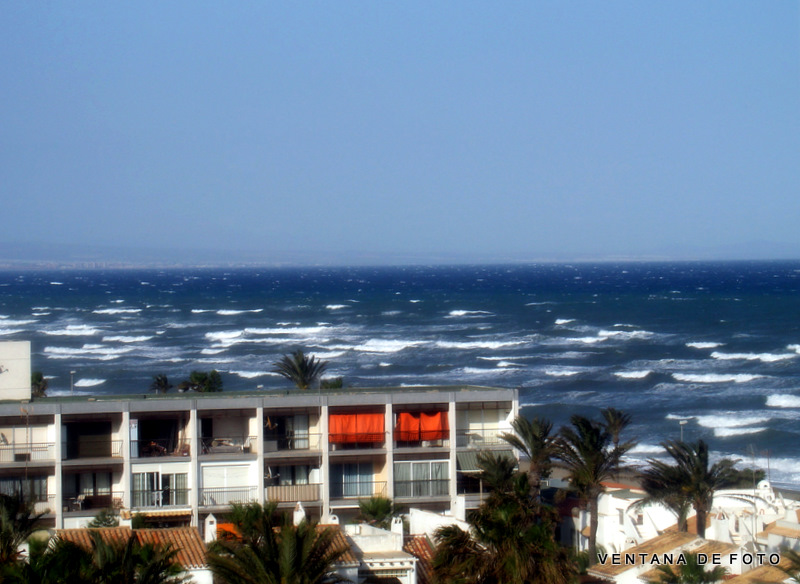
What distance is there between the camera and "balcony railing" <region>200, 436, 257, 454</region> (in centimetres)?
3500

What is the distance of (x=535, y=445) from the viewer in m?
35.0

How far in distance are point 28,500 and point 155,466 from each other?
12.2 ft

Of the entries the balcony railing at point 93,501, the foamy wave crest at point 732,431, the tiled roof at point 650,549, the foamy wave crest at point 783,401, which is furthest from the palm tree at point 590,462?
the foamy wave crest at point 783,401

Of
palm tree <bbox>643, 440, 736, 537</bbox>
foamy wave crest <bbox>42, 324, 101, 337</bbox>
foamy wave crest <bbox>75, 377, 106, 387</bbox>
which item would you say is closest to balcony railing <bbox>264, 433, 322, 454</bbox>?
palm tree <bbox>643, 440, 736, 537</bbox>

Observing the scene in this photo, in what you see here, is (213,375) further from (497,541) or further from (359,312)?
(359,312)

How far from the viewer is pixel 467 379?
304 ft

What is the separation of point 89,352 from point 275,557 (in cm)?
10054

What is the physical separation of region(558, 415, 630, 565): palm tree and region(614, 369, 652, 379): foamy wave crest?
2248 inches

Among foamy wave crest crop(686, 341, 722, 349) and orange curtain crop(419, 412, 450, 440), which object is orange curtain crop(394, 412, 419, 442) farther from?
foamy wave crest crop(686, 341, 722, 349)

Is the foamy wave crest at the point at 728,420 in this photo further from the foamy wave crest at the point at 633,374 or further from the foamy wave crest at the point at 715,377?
the foamy wave crest at the point at 633,374

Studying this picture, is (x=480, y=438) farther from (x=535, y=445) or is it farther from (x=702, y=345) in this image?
(x=702, y=345)

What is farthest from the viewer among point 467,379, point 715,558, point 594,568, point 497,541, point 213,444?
point 467,379

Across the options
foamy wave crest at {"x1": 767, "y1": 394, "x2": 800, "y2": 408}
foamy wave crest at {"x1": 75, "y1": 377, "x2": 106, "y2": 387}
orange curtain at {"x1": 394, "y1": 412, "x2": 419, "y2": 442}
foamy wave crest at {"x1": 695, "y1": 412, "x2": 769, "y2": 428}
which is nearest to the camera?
orange curtain at {"x1": 394, "y1": 412, "x2": 419, "y2": 442}

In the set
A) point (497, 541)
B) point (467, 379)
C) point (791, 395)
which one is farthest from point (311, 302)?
point (497, 541)
